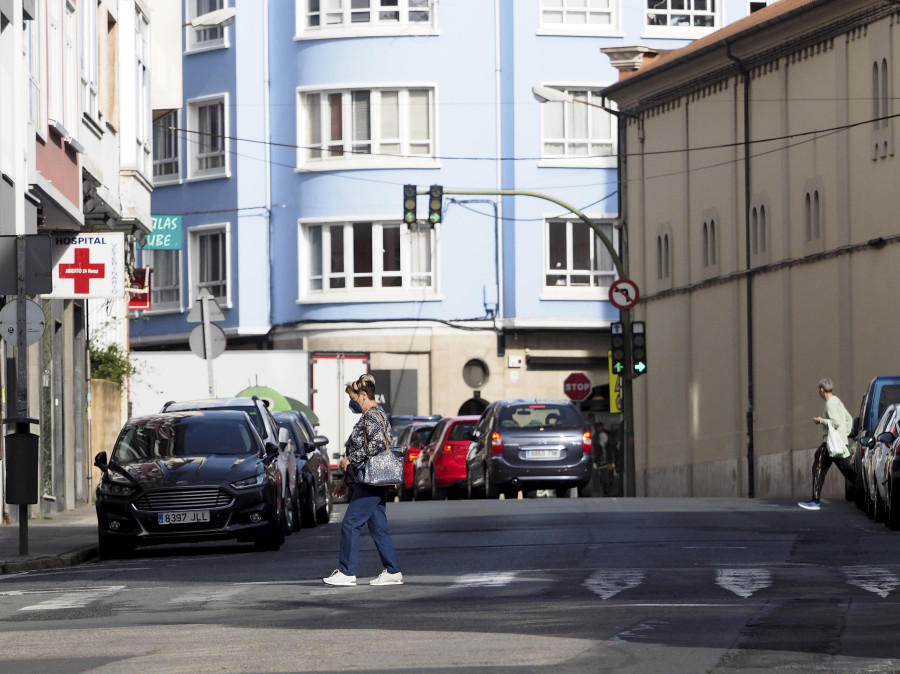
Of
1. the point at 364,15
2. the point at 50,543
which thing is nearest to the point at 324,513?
the point at 50,543

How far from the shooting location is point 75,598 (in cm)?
1564

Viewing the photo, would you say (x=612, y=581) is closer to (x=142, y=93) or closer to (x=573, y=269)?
(x=142, y=93)

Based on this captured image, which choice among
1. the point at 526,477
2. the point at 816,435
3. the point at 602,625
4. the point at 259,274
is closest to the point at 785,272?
the point at 816,435

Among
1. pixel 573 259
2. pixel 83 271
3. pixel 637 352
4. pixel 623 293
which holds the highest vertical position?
pixel 573 259

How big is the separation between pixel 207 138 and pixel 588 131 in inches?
397

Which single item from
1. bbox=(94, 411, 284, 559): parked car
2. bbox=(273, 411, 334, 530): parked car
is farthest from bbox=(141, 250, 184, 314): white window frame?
bbox=(94, 411, 284, 559): parked car

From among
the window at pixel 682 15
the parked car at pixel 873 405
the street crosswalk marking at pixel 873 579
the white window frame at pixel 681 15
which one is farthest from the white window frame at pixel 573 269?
the street crosswalk marking at pixel 873 579

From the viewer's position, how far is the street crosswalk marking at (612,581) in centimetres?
1482

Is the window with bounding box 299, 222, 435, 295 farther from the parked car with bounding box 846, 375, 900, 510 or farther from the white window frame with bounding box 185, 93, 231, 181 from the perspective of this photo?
the parked car with bounding box 846, 375, 900, 510

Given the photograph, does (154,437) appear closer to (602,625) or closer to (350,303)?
(602,625)

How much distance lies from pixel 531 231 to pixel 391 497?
14.7 m

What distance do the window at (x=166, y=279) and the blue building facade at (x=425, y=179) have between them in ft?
6.31

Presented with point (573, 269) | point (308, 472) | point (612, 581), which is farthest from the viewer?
point (573, 269)

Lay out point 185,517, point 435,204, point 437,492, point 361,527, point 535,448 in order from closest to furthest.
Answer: point 361,527
point 185,517
point 535,448
point 437,492
point 435,204
